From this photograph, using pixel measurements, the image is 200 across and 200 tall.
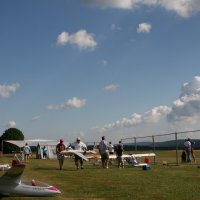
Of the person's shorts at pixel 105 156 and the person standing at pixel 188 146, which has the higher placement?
the person standing at pixel 188 146

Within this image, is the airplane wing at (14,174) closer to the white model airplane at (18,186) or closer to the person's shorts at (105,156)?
the white model airplane at (18,186)

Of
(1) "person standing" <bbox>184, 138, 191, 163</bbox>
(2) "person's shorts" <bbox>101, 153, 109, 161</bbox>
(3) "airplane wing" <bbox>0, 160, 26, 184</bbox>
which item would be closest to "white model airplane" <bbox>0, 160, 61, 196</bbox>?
(3) "airplane wing" <bbox>0, 160, 26, 184</bbox>

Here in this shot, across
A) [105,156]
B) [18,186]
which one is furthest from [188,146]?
[18,186]

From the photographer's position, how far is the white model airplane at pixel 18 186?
11.7 m

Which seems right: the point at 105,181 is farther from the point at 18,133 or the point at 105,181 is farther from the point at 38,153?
the point at 18,133

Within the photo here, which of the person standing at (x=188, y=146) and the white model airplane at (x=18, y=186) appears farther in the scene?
the person standing at (x=188, y=146)

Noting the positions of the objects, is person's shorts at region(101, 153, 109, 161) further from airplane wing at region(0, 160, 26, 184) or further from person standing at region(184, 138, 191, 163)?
airplane wing at region(0, 160, 26, 184)

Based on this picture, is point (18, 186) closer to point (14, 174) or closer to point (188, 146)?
point (14, 174)

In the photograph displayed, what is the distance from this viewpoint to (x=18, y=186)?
479 inches

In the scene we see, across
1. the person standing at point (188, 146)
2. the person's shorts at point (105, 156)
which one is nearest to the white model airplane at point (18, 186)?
the person's shorts at point (105, 156)

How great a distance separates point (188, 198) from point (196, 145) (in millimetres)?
21035

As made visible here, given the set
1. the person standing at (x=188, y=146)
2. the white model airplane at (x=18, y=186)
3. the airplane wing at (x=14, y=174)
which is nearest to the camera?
the airplane wing at (x=14, y=174)

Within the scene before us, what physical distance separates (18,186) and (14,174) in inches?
20.7

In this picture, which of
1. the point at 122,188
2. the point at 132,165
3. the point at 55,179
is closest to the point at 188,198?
the point at 122,188
